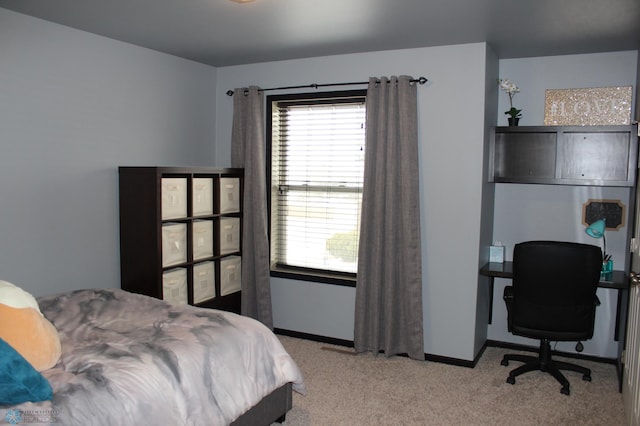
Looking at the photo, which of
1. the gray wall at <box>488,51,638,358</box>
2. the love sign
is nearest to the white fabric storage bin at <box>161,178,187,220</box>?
the gray wall at <box>488,51,638,358</box>

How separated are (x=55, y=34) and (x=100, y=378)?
7.93ft

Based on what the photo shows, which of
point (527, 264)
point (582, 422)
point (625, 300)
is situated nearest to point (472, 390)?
point (582, 422)

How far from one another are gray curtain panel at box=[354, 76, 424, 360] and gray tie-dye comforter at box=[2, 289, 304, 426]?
1262 millimetres

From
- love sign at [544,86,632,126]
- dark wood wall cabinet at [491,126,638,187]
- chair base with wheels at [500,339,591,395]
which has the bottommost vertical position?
chair base with wheels at [500,339,591,395]

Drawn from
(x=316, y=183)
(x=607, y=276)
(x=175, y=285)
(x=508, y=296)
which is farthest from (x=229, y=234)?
(x=607, y=276)

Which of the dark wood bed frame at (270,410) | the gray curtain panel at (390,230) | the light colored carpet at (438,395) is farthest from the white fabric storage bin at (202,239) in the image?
the dark wood bed frame at (270,410)

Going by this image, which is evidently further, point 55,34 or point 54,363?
point 55,34

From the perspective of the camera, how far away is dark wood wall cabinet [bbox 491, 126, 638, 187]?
3.72m

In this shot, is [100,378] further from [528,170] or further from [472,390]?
[528,170]

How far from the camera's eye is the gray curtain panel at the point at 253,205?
4.43m

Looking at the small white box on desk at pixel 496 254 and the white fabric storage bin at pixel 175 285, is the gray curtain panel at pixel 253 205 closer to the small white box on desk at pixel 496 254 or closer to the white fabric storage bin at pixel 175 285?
the white fabric storage bin at pixel 175 285

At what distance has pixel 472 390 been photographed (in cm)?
348

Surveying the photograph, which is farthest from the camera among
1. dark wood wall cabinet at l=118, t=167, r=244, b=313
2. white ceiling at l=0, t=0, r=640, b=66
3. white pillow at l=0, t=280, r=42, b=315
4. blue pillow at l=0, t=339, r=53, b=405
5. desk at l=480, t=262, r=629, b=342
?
dark wood wall cabinet at l=118, t=167, r=244, b=313

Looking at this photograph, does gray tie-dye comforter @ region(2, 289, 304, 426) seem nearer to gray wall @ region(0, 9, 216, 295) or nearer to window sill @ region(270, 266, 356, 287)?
gray wall @ region(0, 9, 216, 295)
